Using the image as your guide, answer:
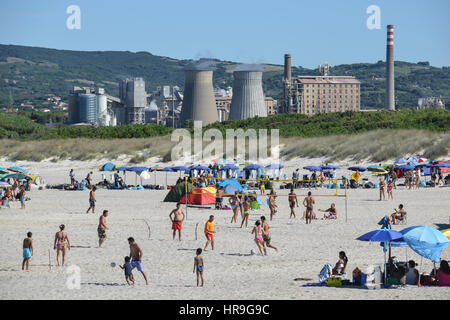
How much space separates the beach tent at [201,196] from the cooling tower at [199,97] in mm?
58070

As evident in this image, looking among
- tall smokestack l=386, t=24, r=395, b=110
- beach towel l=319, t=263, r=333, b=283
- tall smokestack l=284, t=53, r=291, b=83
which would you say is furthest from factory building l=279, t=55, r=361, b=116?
beach towel l=319, t=263, r=333, b=283

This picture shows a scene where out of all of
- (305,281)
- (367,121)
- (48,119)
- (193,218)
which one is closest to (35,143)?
(367,121)

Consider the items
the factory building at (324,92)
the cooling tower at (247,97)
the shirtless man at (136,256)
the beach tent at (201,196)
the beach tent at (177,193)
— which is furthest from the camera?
the factory building at (324,92)

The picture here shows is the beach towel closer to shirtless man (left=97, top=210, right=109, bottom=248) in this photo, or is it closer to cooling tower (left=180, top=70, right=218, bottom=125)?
shirtless man (left=97, top=210, right=109, bottom=248)

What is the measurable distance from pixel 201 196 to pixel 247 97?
58.9 metres

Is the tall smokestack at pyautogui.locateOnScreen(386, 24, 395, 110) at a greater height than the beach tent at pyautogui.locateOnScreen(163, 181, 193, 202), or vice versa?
the tall smokestack at pyautogui.locateOnScreen(386, 24, 395, 110)

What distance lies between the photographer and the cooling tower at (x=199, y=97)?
8188cm

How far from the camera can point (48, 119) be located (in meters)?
151

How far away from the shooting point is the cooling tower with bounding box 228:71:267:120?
80963mm

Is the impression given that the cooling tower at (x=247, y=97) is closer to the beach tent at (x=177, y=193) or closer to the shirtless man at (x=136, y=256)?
the beach tent at (x=177, y=193)

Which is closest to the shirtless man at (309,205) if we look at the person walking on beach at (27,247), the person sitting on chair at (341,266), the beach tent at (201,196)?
the beach tent at (201,196)

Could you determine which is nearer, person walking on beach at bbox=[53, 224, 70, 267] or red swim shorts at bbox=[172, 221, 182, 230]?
person walking on beach at bbox=[53, 224, 70, 267]

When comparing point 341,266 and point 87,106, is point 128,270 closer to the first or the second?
point 341,266

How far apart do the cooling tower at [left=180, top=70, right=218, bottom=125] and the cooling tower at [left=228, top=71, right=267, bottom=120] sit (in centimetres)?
328
